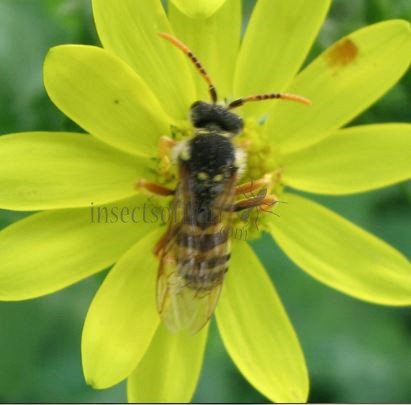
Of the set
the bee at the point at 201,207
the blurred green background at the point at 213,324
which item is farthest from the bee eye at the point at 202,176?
the blurred green background at the point at 213,324

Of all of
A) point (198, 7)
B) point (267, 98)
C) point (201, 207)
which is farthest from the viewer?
point (267, 98)

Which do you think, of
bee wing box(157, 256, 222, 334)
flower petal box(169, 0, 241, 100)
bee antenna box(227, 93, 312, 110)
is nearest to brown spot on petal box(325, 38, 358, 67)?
bee antenna box(227, 93, 312, 110)

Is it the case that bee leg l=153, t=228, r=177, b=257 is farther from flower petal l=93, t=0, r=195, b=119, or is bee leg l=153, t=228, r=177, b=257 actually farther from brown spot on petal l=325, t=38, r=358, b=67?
brown spot on petal l=325, t=38, r=358, b=67

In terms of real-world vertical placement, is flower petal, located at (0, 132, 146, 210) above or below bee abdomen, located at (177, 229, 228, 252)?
above

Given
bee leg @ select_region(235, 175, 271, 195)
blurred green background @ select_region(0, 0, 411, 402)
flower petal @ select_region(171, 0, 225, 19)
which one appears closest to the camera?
flower petal @ select_region(171, 0, 225, 19)

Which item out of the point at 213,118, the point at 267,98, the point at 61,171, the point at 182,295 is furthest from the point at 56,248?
the point at 267,98

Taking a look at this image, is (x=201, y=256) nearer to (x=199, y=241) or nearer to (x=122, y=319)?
(x=199, y=241)
